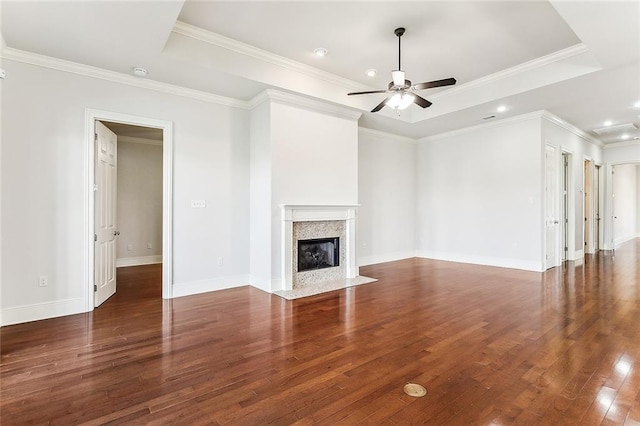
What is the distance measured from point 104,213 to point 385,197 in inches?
220

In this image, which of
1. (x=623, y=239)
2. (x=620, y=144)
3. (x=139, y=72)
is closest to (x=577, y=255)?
(x=620, y=144)

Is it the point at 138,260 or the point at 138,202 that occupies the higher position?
the point at 138,202

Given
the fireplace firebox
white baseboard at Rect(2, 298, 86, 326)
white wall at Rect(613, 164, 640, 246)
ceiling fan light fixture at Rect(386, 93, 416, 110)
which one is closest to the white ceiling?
ceiling fan light fixture at Rect(386, 93, 416, 110)

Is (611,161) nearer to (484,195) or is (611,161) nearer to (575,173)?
(575,173)

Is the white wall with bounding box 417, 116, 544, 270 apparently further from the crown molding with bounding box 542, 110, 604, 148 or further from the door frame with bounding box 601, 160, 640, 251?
the door frame with bounding box 601, 160, 640, 251

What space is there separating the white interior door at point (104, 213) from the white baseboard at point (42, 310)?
0.24 metres

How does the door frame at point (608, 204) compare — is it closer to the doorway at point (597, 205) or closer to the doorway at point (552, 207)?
the doorway at point (597, 205)

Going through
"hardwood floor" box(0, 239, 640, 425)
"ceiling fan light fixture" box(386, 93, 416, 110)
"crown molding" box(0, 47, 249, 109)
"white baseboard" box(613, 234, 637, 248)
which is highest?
"crown molding" box(0, 47, 249, 109)

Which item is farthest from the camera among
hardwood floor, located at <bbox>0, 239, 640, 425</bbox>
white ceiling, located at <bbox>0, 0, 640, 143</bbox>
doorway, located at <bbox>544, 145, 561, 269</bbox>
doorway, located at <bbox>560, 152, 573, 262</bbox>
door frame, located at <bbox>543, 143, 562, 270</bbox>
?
doorway, located at <bbox>560, 152, 573, 262</bbox>

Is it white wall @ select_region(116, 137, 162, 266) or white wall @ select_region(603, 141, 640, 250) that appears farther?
white wall @ select_region(603, 141, 640, 250)

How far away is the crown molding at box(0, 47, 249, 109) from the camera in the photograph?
3.66 m

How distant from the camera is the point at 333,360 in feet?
8.83

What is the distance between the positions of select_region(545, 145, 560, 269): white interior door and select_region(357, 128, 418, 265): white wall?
2850 mm

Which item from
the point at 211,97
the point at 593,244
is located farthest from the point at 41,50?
the point at 593,244
